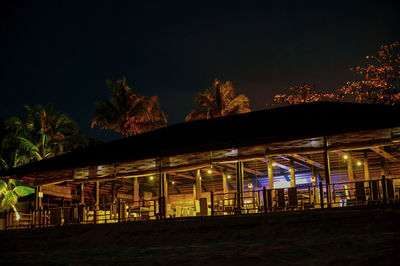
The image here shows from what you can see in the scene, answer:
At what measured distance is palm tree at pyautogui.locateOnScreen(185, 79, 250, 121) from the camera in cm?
3434

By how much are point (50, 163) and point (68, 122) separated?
54.8ft

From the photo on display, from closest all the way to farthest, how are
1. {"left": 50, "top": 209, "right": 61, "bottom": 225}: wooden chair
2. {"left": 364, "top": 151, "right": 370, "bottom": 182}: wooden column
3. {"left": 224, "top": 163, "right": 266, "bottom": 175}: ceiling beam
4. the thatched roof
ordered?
the thatched roof, {"left": 50, "top": 209, "right": 61, "bottom": 225}: wooden chair, {"left": 364, "top": 151, "right": 370, "bottom": 182}: wooden column, {"left": 224, "top": 163, "right": 266, "bottom": 175}: ceiling beam

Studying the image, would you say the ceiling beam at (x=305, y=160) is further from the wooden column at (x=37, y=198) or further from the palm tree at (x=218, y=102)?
the palm tree at (x=218, y=102)

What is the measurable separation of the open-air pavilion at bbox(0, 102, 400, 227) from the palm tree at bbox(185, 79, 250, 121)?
36.5 ft

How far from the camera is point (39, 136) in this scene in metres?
33.6

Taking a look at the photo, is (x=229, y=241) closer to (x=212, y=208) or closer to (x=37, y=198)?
(x=212, y=208)

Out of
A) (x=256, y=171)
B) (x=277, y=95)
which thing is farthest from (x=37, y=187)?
(x=277, y=95)

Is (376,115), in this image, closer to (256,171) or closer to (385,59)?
(256,171)

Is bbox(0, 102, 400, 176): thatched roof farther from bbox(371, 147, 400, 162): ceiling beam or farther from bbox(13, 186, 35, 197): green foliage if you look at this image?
bbox(13, 186, 35, 197): green foliage

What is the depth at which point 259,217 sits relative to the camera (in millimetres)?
13469

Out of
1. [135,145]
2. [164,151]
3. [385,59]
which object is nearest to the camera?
[164,151]

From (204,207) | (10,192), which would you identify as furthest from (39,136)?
(204,207)

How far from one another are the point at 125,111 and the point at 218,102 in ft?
22.9

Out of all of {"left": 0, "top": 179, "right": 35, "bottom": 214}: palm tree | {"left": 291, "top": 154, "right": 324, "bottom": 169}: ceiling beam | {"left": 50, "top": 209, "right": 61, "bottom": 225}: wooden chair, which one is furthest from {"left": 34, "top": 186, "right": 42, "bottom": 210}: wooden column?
{"left": 291, "top": 154, "right": 324, "bottom": 169}: ceiling beam
